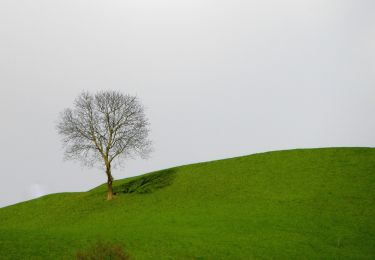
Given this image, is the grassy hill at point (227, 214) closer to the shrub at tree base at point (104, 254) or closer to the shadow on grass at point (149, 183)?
the shadow on grass at point (149, 183)

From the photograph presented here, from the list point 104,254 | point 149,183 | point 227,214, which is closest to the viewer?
point 104,254

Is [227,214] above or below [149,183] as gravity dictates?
below

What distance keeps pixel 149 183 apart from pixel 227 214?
72.0 ft

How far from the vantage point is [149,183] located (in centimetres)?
6066

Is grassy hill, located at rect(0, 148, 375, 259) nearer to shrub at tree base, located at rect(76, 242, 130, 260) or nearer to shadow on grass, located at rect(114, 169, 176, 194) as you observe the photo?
shadow on grass, located at rect(114, 169, 176, 194)

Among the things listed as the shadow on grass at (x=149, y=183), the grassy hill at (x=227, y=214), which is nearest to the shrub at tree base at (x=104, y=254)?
the grassy hill at (x=227, y=214)

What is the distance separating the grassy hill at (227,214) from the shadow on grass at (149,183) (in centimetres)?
23

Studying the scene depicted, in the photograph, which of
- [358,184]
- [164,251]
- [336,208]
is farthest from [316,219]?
[164,251]

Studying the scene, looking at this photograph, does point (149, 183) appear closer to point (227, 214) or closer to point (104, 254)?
point (227, 214)

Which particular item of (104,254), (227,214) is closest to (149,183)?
(227,214)

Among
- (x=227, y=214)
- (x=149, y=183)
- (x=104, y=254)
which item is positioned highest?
(x=149, y=183)

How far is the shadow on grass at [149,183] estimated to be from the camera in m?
57.4

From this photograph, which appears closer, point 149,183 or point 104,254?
point 104,254

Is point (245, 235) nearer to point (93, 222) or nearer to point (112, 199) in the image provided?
point (93, 222)
